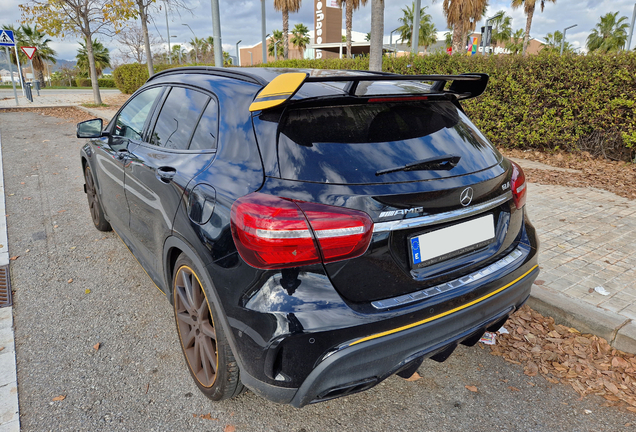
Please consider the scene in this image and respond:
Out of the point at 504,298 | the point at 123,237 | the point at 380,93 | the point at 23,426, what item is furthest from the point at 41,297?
the point at 504,298

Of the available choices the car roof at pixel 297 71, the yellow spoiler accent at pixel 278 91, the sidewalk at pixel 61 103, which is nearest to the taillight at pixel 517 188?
the car roof at pixel 297 71

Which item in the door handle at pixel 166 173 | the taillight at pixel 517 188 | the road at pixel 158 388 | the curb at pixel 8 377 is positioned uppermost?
the door handle at pixel 166 173

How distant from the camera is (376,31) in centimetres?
941

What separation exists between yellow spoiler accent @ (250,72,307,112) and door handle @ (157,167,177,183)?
0.67m

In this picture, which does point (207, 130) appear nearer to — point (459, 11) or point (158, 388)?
point (158, 388)

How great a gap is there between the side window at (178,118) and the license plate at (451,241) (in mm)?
1425

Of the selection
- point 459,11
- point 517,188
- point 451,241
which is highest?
point 459,11

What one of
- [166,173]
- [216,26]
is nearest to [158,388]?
[166,173]

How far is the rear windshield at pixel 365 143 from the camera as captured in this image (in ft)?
6.05

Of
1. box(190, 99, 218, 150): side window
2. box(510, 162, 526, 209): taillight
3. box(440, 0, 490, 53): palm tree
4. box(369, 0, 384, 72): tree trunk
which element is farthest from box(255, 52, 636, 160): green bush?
box(440, 0, 490, 53): palm tree

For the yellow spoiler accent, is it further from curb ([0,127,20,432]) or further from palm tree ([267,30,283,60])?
palm tree ([267,30,283,60])

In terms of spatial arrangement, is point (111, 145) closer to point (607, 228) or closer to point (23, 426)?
point (23, 426)

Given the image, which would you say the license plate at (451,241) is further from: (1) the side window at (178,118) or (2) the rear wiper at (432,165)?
(1) the side window at (178,118)

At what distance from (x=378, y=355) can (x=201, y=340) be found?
1017 millimetres
